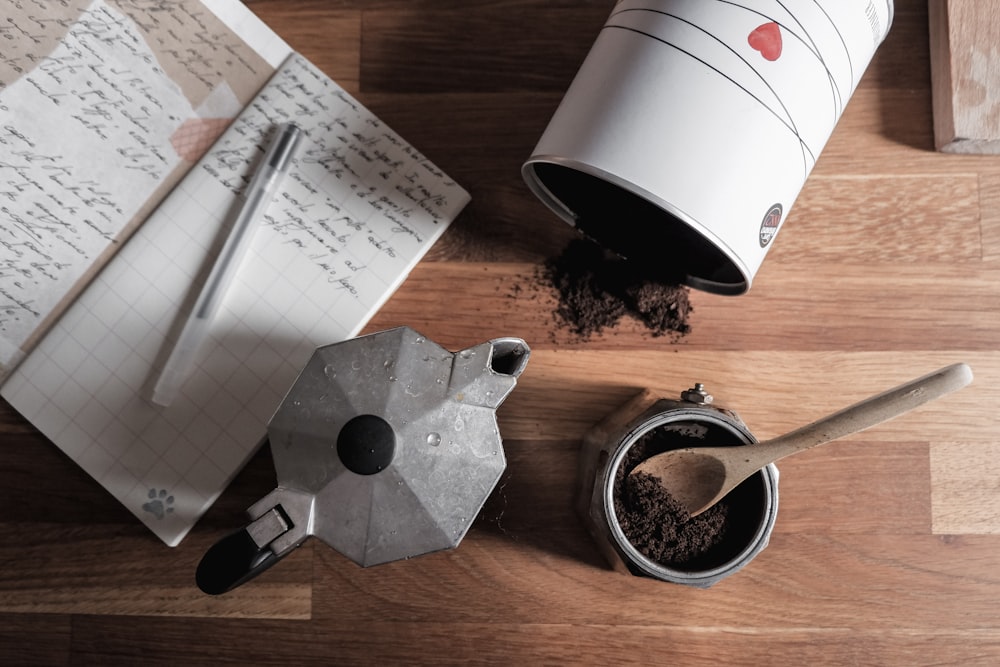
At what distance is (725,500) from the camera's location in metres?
0.51

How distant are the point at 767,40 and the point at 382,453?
0.33m

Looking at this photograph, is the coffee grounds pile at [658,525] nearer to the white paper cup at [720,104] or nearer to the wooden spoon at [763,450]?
the wooden spoon at [763,450]

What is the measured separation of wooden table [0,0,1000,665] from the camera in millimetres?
580

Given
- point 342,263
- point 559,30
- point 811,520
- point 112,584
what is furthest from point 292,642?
point 559,30

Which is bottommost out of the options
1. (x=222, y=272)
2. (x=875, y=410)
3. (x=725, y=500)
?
(x=725, y=500)

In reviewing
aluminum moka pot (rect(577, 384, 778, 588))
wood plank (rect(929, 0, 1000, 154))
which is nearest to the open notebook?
aluminum moka pot (rect(577, 384, 778, 588))

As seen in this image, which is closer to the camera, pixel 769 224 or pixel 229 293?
pixel 769 224

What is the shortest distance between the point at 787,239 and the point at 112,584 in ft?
1.95

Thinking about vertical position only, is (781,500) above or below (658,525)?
below

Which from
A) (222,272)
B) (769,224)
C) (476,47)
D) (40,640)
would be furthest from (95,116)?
(769,224)

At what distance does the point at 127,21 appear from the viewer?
0.60 m

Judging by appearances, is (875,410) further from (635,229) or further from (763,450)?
(635,229)

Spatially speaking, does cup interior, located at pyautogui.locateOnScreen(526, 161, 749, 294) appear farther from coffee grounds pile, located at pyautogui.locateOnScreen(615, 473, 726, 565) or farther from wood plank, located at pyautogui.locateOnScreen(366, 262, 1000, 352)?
coffee grounds pile, located at pyautogui.locateOnScreen(615, 473, 726, 565)

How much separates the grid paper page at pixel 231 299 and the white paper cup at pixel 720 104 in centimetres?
17
